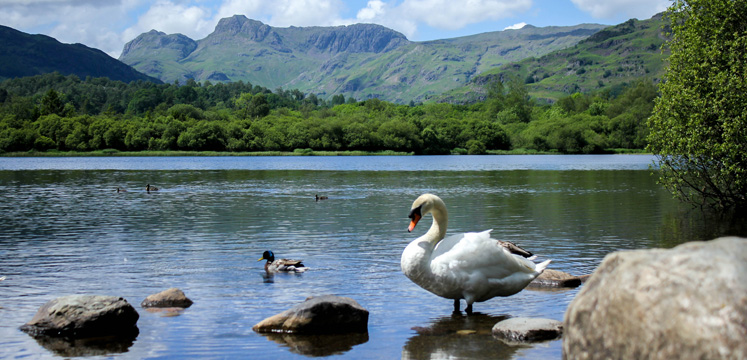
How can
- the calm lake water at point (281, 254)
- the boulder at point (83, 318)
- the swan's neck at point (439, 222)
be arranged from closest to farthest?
the calm lake water at point (281, 254) < the boulder at point (83, 318) < the swan's neck at point (439, 222)

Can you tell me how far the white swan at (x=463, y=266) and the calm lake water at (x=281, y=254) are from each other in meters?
0.67

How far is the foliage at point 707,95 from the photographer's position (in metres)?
28.9

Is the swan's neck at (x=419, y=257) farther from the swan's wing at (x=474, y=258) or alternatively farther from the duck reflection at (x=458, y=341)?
the duck reflection at (x=458, y=341)

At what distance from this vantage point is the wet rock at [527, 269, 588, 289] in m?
16.3

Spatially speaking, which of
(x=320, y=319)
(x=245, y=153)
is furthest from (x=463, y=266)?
(x=245, y=153)

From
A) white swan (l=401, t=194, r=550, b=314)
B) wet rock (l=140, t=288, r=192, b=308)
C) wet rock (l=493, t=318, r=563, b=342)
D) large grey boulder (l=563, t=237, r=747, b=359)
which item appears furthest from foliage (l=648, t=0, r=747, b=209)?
large grey boulder (l=563, t=237, r=747, b=359)

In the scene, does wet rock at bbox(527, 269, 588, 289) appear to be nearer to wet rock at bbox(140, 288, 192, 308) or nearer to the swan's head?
the swan's head

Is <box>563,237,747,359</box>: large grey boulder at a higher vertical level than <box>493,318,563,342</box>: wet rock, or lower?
higher

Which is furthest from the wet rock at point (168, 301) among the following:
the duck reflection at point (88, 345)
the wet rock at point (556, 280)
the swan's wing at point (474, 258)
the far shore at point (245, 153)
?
the far shore at point (245, 153)

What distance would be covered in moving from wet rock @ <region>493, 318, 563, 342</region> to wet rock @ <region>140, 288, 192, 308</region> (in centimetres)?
685

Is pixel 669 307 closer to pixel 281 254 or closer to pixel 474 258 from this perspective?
pixel 474 258

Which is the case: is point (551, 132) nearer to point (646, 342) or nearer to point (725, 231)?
point (725, 231)

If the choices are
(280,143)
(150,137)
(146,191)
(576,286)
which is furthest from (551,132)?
(576,286)

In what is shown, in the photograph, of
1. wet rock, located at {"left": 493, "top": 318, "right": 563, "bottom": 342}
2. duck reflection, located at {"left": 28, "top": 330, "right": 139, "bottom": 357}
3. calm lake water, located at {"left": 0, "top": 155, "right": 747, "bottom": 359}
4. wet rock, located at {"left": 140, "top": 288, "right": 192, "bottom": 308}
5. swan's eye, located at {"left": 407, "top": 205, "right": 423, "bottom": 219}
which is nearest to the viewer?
duck reflection, located at {"left": 28, "top": 330, "right": 139, "bottom": 357}
